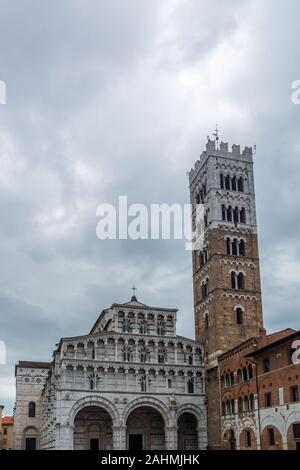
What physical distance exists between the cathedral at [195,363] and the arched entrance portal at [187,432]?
102 mm

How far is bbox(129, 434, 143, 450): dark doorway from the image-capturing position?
179 ft

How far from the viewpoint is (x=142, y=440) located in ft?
181

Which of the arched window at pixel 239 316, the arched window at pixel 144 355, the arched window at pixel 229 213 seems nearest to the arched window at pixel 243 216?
the arched window at pixel 229 213

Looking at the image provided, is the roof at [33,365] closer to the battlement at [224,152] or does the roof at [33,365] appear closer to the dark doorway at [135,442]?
the dark doorway at [135,442]

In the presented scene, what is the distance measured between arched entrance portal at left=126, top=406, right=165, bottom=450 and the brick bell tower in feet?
17.3

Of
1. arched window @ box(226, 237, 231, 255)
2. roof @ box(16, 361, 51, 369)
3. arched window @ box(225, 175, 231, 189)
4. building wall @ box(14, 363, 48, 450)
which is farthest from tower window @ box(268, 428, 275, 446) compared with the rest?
roof @ box(16, 361, 51, 369)

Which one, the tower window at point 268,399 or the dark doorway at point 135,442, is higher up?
the tower window at point 268,399

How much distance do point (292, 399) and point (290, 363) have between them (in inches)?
102

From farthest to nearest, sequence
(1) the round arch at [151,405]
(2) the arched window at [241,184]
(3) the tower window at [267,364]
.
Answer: (2) the arched window at [241,184] → (1) the round arch at [151,405] → (3) the tower window at [267,364]

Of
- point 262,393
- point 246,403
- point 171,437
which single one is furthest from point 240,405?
point 171,437

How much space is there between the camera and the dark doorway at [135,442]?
5459cm

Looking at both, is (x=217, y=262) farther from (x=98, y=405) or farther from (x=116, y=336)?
(x=98, y=405)
